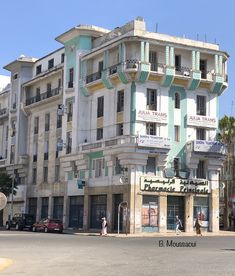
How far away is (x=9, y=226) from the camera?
54938 mm

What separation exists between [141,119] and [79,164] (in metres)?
8.79

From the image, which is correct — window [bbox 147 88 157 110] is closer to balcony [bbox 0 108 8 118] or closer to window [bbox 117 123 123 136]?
window [bbox 117 123 123 136]

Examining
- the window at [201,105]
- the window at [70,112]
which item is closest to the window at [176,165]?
the window at [201,105]

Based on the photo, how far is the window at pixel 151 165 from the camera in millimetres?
48406

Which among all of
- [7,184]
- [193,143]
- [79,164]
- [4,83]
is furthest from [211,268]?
[4,83]

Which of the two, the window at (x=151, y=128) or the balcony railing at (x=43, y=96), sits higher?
the balcony railing at (x=43, y=96)

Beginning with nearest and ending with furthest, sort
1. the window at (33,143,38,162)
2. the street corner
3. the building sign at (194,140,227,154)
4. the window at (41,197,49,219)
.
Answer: the street corner, the building sign at (194,140,227,154), the window at (41,197,49,219), the window at (33,143,38,162)

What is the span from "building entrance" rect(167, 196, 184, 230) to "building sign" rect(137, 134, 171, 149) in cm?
509

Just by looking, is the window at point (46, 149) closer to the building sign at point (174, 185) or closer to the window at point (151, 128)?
the window at point (151, 128)

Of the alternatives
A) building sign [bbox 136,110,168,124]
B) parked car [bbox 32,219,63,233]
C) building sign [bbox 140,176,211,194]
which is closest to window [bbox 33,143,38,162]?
parked car [bbox 32,219,63,233]

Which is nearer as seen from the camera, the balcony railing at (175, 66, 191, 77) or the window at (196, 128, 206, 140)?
the balcony railing at (175, 66, 191, 77)

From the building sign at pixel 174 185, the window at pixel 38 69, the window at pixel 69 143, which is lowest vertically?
the building sign at pixel 174 185

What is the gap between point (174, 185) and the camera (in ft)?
161

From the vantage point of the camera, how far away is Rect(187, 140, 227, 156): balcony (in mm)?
49781
